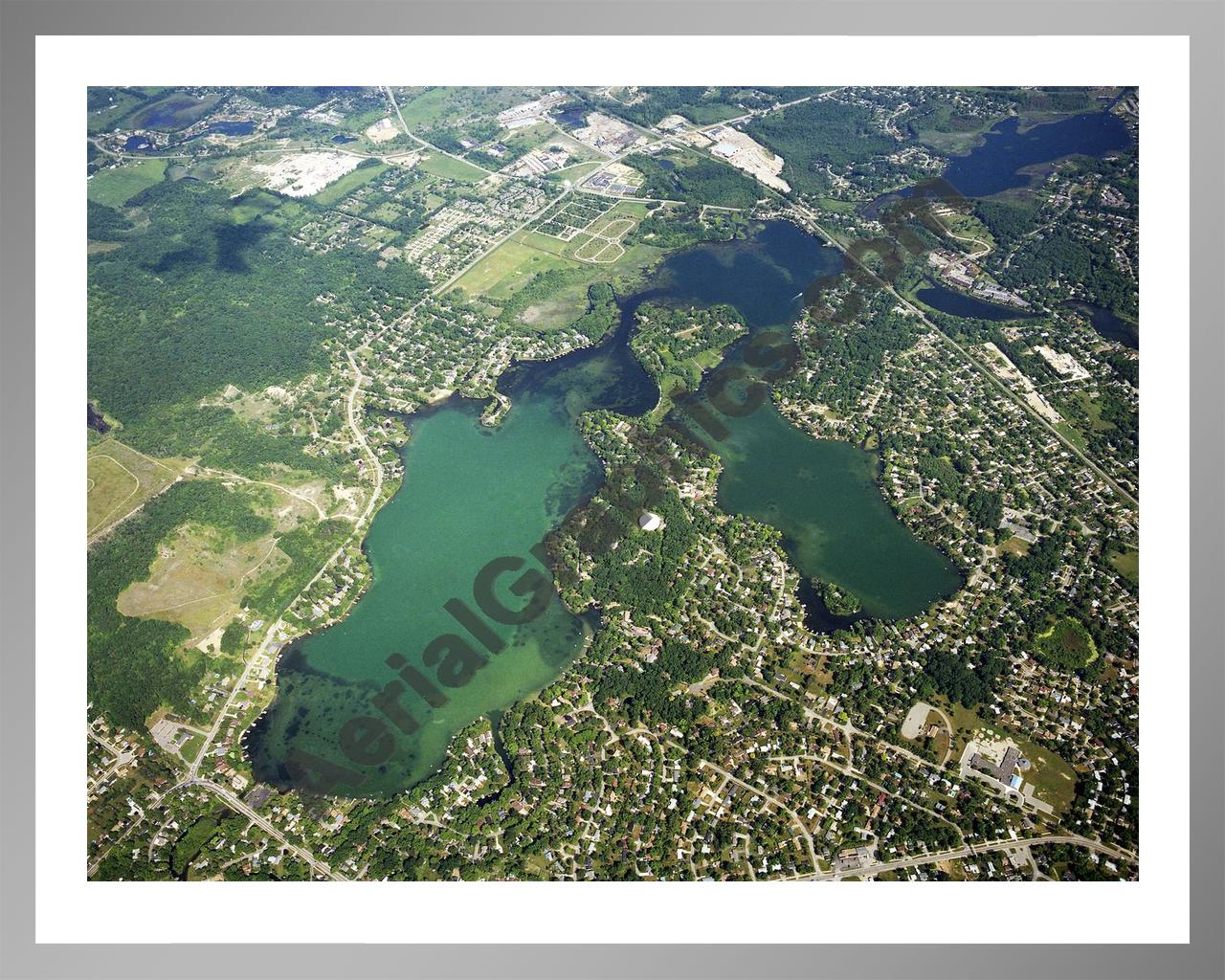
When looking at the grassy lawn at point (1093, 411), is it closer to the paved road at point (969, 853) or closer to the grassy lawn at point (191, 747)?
the paved road at point (969, 853)

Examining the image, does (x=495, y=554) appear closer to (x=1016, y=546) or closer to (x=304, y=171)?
(x=1016, y=546)

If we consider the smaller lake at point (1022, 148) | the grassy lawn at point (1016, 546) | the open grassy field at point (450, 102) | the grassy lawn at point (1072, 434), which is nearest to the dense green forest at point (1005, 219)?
the smaller lake at point (1022, 148)

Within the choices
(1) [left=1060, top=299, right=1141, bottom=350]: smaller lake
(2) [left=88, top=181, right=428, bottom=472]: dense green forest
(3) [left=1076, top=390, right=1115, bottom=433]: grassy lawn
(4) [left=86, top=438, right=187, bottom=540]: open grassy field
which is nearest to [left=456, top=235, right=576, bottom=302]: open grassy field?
(2) [left=88, top=181, right=428, bottom=472]: dense green forest

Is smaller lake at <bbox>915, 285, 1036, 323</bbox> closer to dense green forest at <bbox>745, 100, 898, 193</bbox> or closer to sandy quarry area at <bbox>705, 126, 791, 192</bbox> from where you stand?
dense green forest at <bbox>745, 100, 898, 193</bbox>

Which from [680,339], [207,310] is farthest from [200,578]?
[680,339]

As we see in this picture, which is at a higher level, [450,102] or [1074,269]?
[450,102]
